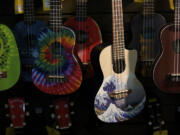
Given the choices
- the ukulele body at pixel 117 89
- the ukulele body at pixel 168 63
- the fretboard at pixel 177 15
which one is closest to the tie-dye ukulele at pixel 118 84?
the ukulele body at pixel 117 89

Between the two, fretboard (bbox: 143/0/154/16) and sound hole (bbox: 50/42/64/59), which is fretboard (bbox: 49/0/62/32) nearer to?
sound hole (bbox: 50/42/64/59)

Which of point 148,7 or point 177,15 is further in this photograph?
point 148,7

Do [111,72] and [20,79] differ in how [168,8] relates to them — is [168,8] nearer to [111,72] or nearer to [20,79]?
[111,72]

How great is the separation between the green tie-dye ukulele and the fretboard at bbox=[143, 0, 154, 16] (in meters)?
0.98

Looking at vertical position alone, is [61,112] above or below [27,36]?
below

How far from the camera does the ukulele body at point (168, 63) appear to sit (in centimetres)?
149

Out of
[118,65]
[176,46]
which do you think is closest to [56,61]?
[118,65]

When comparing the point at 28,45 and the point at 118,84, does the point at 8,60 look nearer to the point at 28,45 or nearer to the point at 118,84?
the point at 28,45

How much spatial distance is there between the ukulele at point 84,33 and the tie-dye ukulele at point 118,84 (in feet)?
0.72

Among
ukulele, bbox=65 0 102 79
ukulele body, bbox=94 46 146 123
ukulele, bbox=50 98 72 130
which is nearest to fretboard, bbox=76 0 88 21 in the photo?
ukulele, bbox=65 0 102 79

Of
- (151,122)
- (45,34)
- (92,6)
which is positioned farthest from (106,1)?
(151,122)

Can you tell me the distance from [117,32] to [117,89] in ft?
1.27

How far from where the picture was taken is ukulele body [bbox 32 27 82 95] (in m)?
1.41

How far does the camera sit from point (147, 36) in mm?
1629
